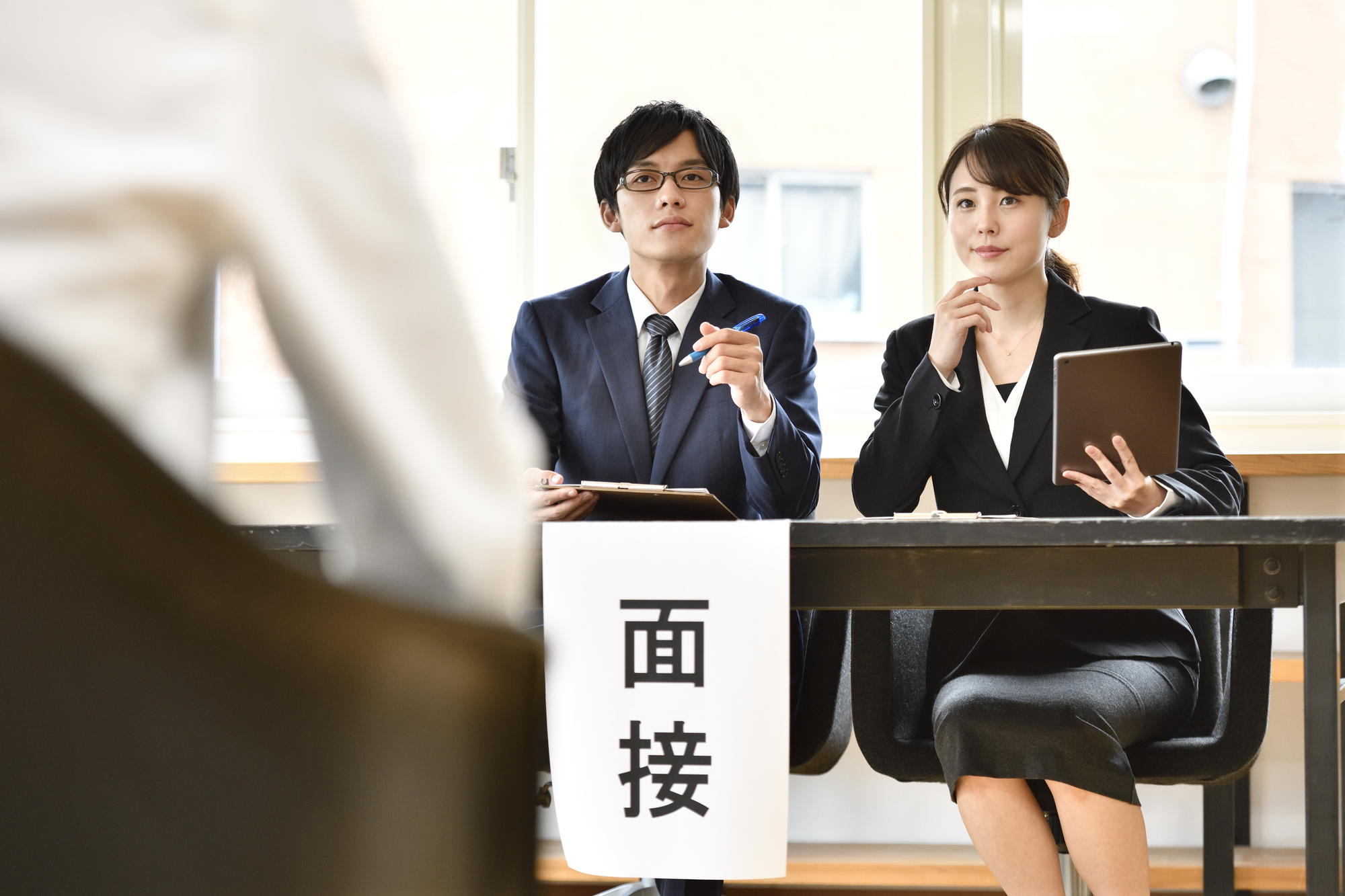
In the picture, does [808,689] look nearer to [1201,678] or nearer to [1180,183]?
[1201,678]

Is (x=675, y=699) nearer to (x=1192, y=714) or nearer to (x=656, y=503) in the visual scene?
(x=656, y=503)

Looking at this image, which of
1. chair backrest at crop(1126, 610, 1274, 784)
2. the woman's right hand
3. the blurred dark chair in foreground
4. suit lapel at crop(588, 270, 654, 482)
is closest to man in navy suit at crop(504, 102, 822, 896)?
suit lapel at crop(588, 270, 654, 482)

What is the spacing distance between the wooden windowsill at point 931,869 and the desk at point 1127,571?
127cm

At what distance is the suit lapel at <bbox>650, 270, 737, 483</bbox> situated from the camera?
186cm

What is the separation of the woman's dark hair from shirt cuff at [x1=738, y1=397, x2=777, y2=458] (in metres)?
0.58

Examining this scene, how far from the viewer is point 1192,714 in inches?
A: 61.9

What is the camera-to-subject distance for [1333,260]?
8.45 feet

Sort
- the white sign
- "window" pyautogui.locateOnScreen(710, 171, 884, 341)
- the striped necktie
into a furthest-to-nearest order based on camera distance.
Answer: "window" pyautogui.locateOnScreen(710, 171, 884, 341) < the striped necktie < the white sign

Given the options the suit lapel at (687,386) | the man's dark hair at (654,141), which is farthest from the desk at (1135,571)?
the man's dark hair at (654,141)

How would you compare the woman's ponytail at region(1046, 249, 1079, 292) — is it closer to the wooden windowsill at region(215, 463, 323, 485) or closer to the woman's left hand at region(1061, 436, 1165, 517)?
the woman's left hand at region(1061, 436, 1165, 517)

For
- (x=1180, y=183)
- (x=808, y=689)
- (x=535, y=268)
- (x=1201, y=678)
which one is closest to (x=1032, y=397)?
(x=1201, y=678)

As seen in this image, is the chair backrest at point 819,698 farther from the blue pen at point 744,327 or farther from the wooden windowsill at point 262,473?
the wooden windowsill at point 262,473

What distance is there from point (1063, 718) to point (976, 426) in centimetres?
63

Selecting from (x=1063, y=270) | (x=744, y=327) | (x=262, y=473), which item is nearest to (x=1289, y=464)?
(x=1063, y=270)
